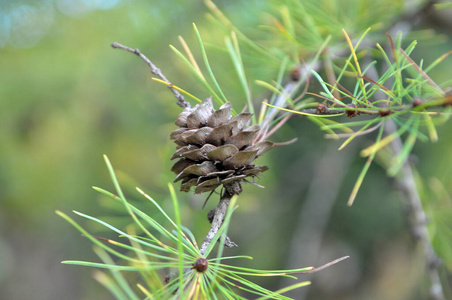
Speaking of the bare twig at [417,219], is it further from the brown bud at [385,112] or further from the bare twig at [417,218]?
the brown bud at [385,112]

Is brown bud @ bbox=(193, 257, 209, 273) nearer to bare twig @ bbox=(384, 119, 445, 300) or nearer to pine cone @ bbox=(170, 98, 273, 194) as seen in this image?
pine cone @ bbox=(170, 98, 273, 194)

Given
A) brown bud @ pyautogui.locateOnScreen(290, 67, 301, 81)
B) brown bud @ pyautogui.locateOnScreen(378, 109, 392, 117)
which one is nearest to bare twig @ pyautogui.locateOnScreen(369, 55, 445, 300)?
brown bud @ pyautogui.locateOnScreen(290, 67, 301, 81)

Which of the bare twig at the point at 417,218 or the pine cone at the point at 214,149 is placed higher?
the pine cone at the point at 214,149

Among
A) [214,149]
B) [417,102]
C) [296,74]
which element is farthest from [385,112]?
[296,74]

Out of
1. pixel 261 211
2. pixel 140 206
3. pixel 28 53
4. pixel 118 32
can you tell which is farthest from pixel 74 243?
pixel 140 206

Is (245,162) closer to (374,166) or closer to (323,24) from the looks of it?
(323,24)

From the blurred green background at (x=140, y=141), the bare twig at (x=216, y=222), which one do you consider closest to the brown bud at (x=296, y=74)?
the blurred green background at (x=140, y=141)
